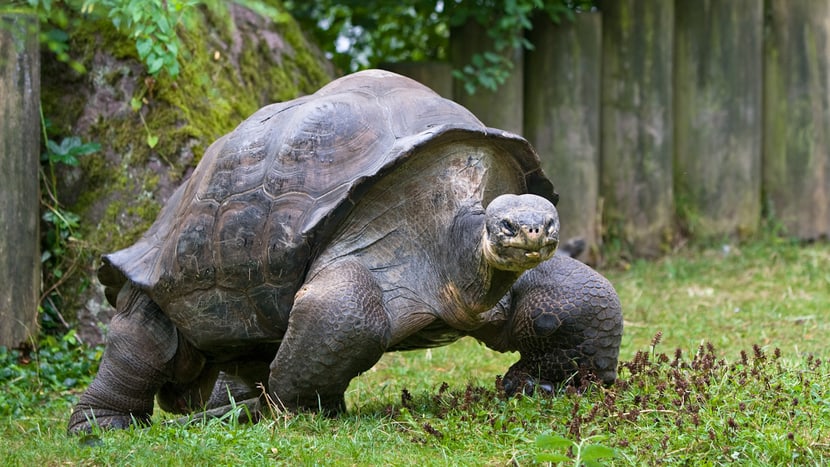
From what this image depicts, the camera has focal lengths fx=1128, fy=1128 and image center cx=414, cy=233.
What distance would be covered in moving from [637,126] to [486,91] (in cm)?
128

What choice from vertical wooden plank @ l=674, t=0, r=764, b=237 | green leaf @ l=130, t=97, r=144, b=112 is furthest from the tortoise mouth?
vertical wooden plank @ l=674, t=0, r=764, b=237

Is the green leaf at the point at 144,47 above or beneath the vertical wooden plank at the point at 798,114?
above

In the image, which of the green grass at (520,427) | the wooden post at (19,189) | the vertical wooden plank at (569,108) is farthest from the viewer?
the vertical wooden plank at (569,108)

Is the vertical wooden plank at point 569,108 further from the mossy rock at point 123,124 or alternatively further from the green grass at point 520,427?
the green grass at point 520,427

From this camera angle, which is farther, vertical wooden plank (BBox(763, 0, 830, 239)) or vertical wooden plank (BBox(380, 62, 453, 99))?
vertical wooden plank (BBox(763, 0, 830, 239))

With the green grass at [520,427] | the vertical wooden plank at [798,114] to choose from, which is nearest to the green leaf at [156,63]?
the green grass at [520,427]

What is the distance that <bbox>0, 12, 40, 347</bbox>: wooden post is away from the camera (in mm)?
5949

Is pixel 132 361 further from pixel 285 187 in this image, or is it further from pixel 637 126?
pixel 637 126

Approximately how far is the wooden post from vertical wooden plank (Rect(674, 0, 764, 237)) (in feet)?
16.9

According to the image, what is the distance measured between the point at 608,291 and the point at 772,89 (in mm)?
5646

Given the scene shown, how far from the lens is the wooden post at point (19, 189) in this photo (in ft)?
19.5

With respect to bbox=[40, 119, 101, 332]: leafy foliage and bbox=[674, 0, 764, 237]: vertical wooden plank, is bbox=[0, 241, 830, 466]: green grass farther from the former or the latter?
bbox=[674, 0, 764, 237]: vertical wooden plank

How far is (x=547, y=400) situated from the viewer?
4105mm

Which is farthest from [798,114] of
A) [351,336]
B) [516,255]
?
[351,336]
